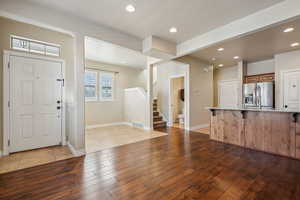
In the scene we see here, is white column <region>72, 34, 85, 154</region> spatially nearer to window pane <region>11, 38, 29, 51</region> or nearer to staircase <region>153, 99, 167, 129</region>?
window pane <region>11, 38, 29, 51</region>

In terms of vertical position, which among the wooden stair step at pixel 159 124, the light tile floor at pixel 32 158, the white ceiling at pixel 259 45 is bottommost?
the light tile floor at pixel 32 158

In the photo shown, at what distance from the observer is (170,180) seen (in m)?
2.00

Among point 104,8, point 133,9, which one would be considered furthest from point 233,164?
point 104,8

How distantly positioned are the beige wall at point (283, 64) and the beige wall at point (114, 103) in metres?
5.79

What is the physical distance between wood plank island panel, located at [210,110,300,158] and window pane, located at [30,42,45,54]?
16.3ft

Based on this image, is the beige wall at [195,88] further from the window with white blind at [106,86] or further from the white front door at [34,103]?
the white front door at [34,103]

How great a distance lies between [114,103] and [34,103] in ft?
11.2

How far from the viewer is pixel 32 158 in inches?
110

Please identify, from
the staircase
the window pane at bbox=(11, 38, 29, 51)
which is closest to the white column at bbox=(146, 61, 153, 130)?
the staircase

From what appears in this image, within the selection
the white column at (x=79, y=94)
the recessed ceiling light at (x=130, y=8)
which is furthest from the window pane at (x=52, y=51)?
the recessed ceiling light at (x=130, y=8)

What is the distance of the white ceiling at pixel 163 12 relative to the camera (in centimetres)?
245

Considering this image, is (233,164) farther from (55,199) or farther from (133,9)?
(133,9)

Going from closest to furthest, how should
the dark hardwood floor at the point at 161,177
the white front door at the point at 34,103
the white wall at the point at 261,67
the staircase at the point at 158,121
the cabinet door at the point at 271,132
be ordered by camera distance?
the dark hardwood floor at the point at 161,177, the cabinet door at the point at 271,132, the white front door at the point at 34,103, the white wall at the point at 261,67, the staircase at the point at 158,121

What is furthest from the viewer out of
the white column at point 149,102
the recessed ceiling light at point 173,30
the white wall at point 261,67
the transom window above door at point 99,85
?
the transom window above door at point 99,85
